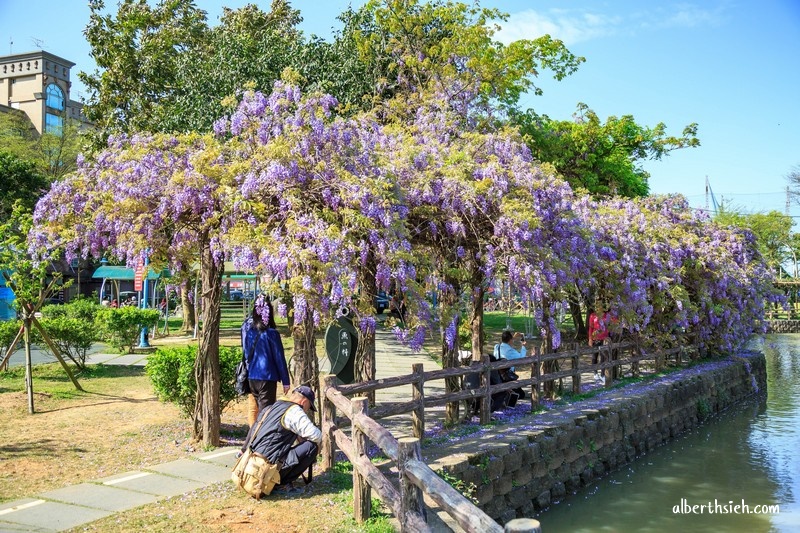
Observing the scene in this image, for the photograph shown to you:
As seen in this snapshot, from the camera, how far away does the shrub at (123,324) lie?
17594 millimetres

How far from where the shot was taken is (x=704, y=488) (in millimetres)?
10633

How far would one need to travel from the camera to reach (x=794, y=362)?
2658 cm

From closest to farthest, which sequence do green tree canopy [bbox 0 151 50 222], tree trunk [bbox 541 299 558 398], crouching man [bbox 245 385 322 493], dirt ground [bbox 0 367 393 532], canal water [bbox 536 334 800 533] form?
dirt ground [bbox 0 367 393 532]
crouching man [bbox 245 385 322 493]
canal water [bbox 536 334 800 533]
tree trunk [bbox 541 299 558 398]
green tree canopy [bbox 0 151 50 222]

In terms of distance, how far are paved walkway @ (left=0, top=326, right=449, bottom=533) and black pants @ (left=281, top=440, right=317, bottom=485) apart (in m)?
0.89

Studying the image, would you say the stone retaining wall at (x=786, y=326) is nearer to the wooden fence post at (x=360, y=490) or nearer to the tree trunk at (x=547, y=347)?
the tree trunk at (x=547, y=347)

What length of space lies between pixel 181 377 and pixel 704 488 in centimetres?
832

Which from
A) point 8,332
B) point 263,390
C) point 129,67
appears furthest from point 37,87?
point 263,390

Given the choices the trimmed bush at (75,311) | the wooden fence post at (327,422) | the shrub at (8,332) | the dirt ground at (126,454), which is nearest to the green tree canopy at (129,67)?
the trimmed bush at (75,311)

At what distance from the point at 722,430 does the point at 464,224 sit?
32.3 feet

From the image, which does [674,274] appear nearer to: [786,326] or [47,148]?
[786,326]

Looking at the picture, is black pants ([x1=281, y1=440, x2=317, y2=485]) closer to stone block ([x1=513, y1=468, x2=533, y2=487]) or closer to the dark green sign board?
stone block ([x1=513, y1=468, x2=533, y2=487])

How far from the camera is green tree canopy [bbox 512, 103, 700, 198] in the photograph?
22.0 meters

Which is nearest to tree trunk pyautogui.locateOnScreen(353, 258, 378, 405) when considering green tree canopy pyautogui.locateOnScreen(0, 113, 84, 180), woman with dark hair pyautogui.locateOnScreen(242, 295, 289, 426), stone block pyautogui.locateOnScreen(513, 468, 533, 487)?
woman with dark hair pyautogui.locateOnScreen(242, 295, 289, 426)

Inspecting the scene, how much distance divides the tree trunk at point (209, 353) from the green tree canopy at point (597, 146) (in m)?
15.6
